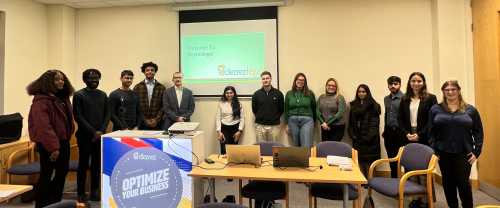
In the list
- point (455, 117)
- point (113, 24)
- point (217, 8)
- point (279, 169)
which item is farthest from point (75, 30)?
point (455, 117)

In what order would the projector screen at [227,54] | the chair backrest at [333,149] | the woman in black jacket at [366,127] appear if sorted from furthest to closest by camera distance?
the projector screen at [227,54] < the woman in black jacket at [366,127] < the chair backrest at [333,149]

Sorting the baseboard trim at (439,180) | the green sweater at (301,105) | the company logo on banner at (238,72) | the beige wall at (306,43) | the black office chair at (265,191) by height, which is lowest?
the baseboard trim at (439,180)

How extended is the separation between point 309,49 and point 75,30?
4200mm

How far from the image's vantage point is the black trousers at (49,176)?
2660 mm

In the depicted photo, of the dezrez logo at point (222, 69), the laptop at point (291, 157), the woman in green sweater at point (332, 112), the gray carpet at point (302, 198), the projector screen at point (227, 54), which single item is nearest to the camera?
the laptop at point (291, 157)

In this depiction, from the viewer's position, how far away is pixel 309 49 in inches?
175

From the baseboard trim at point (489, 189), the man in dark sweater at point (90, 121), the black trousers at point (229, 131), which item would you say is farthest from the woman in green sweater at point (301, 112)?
the man in dark sweater at point (90, 121)

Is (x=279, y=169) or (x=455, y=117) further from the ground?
(x=455, y=117)

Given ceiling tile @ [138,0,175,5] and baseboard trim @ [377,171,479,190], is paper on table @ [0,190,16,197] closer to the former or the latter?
ceiling tile @ [138,0,175,5]

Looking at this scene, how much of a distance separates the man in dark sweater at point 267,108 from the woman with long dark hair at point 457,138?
1992mm

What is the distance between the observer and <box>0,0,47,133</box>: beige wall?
4184mm

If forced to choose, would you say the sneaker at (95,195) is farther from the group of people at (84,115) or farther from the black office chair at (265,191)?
the black office chair at (265,191)

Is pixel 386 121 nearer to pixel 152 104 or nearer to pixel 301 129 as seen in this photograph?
pixel 301 129

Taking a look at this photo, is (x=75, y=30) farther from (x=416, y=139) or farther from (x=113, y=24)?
A: (x=416, y=139)
